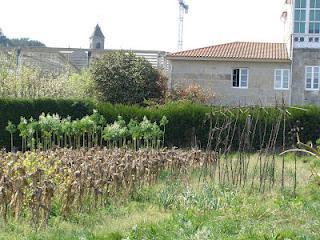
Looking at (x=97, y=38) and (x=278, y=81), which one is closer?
(x=278, y=81)

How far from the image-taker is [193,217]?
9.62 meters

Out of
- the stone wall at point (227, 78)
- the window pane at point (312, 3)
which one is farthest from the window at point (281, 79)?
the window pane at point (312, 3)

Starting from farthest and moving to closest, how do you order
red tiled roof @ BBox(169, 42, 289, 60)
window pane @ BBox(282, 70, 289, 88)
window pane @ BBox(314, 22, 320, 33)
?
red tiled roof @ BBox(169, 42, 289, 60) → window pane @ BBox(282, 70, 289, 88) → window pane @ BBox(314, 22, 320, 33)

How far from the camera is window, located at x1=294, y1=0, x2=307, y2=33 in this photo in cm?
3606

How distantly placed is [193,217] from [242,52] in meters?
28.7

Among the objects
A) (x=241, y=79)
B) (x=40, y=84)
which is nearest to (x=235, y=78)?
(x=241, y=79)

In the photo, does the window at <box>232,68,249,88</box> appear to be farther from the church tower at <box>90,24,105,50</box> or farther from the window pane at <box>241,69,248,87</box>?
the church tower at <box>90,24,105,50</box>

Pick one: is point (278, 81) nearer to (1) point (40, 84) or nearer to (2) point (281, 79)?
(2) point (281, 79)

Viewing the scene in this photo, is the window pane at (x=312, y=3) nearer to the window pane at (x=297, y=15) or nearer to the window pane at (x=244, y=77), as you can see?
the window pane at (x=297, y=15)

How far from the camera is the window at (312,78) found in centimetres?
3578

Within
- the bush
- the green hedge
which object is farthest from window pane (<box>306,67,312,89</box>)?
the bush

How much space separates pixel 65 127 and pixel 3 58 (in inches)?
855

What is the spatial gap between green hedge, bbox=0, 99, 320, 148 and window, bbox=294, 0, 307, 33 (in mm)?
10166

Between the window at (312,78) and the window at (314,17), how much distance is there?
2.06 meters
